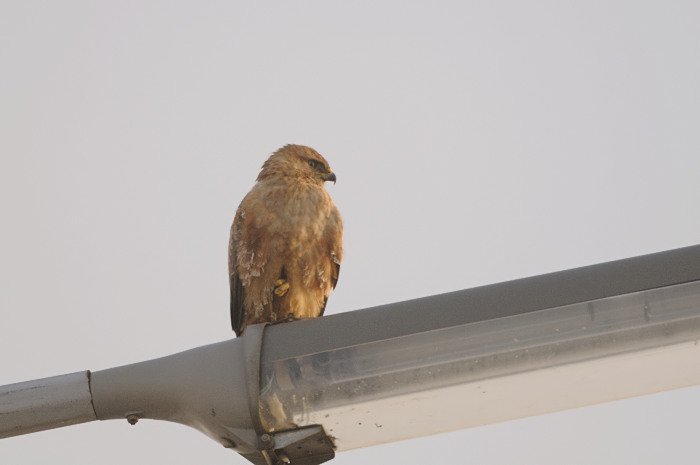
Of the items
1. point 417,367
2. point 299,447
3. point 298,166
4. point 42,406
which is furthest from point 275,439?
point 298,166

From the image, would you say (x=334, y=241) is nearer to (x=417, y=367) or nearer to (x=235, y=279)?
(x=235, y=279)

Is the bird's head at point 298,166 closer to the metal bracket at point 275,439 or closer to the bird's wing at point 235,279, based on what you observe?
the bird's wing at point 235,279

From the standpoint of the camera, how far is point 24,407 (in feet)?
7.92

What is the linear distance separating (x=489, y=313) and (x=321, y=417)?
0.50m

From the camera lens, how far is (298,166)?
5.80 m

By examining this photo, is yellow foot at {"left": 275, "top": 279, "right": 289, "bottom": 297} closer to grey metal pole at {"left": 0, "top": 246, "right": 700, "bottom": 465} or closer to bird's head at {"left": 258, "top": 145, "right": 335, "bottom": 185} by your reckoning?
bird's head at {"left": 258, "top": 145, "right": 335, "bottom": 185}

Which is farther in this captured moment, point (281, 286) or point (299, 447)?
point (281, 286)

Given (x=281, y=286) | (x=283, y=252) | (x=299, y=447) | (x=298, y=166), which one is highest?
(x=298, y=166)

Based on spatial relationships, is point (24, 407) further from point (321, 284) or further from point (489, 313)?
point (321, 284)

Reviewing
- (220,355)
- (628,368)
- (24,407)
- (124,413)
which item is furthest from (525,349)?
(24,407)

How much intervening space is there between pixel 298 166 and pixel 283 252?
789 millimetres

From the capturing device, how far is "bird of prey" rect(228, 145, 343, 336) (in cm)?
522

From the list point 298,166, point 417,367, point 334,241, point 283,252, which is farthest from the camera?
point 298,166

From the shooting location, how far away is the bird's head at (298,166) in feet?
18.8
